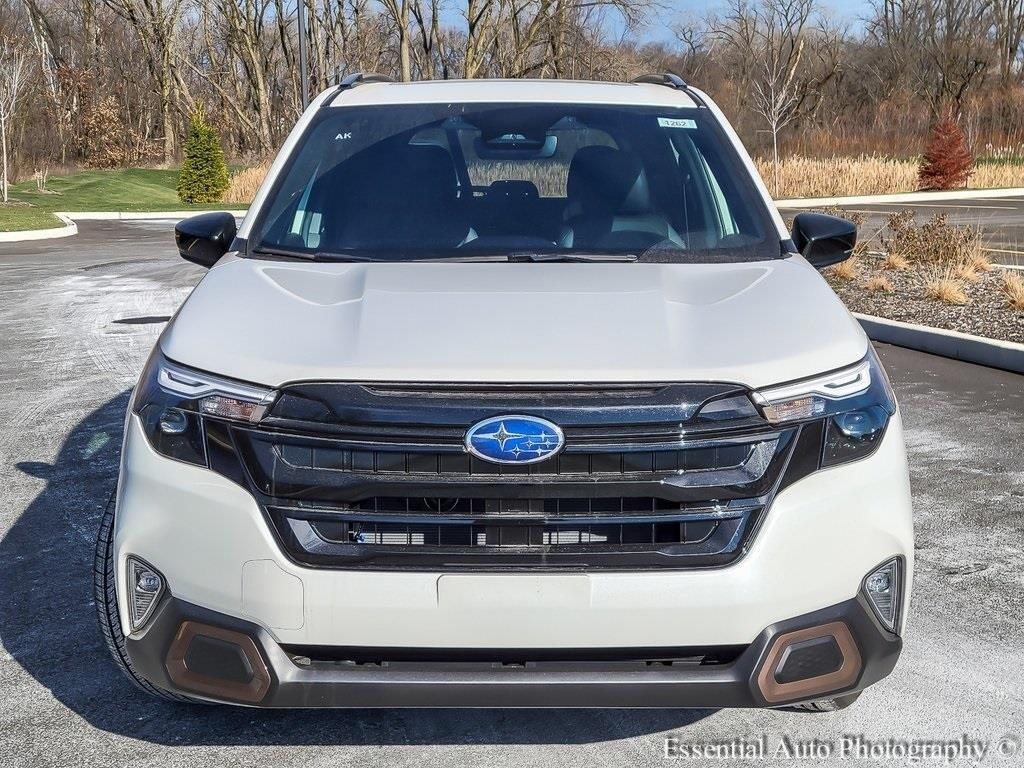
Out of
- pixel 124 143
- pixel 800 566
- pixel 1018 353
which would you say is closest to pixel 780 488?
pixel 800 566

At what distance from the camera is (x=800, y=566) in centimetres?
269

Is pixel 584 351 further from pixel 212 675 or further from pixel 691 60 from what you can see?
pixel 691 60

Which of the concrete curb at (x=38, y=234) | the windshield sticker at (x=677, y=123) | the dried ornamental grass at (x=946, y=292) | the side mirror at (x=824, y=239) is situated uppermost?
the windshield sticker at (x=677, y=123)

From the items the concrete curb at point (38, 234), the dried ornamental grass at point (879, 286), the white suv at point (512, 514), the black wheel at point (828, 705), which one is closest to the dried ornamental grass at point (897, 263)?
the dried ornamental grass at point (879, 286)

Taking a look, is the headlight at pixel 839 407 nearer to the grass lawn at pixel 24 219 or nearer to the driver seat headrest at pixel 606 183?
the driver seat headrest at pixel 606 183

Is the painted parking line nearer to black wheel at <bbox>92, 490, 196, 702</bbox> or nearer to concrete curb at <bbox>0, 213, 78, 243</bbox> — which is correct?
concrete curb at <bbox>0, 213, 78, 243</bbox>

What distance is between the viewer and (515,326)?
2.90m

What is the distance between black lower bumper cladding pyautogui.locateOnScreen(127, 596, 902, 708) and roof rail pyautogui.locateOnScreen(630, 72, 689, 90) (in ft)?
9.05

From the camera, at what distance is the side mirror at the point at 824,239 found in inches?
163

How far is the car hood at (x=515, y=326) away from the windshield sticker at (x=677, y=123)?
1.05 meters

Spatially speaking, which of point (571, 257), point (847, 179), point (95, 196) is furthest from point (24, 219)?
point (571, 257)

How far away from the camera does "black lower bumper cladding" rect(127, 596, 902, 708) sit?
2637 mm

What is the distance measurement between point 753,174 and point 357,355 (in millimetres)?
1984

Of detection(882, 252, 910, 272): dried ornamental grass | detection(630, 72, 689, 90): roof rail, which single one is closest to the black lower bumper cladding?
detection(630, 72, 689, 90): roof rail
